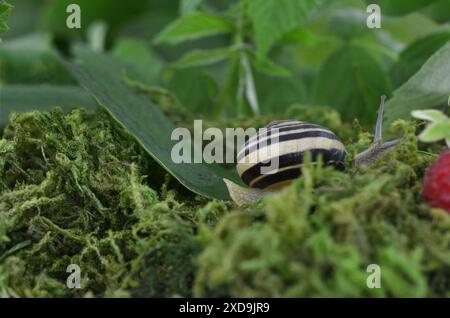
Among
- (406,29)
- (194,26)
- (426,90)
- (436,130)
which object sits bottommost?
(436,130)

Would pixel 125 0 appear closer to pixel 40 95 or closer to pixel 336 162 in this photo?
pixel 40 95

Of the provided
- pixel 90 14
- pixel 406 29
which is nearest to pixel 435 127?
pixel 406 29

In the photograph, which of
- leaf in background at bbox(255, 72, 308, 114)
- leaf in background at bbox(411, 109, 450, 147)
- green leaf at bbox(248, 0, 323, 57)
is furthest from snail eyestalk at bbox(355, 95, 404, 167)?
leaf in background at bbox(255, 72, 308, 114)

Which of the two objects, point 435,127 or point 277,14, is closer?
point 435,127

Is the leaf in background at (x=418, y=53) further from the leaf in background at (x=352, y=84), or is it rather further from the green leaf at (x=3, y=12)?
the green leaf at (x=3, y=12)

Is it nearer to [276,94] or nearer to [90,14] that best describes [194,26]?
[276,94]

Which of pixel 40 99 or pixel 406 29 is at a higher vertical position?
pixel 406 29

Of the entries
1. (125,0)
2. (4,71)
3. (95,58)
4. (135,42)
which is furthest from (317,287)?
(125,0)

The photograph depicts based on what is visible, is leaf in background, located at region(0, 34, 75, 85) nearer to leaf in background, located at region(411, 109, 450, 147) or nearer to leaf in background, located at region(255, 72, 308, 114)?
leaf in background, located at region(255, 72, 308, 114)
